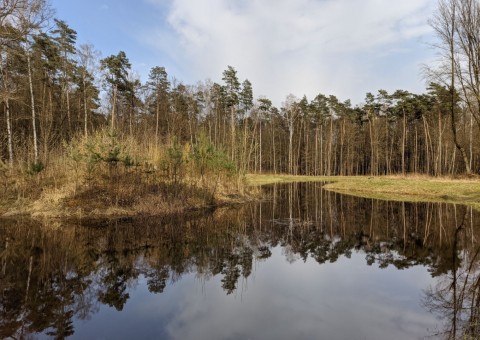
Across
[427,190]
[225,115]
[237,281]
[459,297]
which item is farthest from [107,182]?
[225,115]

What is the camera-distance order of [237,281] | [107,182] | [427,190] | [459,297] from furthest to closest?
[427,190], [107,182], [237,281], [459,297]

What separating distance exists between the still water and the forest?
5224 millimetres

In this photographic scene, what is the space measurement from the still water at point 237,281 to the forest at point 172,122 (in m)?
5.22

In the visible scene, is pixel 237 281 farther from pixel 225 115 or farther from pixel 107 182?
pixel 225 115

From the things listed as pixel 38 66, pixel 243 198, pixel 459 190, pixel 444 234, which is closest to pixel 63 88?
pixel 38 66

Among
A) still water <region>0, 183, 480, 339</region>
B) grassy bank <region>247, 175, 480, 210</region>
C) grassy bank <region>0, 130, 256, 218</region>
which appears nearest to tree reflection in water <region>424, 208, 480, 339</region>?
still water <region>0, 183, 480, 339</region>

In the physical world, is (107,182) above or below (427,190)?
above

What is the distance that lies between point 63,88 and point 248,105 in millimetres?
31471

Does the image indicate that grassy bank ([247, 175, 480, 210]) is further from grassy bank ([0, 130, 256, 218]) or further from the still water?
grassy bank ([0, 130, 256, 218])

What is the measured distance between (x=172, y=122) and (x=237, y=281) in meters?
42.3

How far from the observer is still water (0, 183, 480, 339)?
15.9ft

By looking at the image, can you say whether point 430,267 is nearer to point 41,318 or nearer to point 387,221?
point 387,221

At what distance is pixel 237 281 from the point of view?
6852mm

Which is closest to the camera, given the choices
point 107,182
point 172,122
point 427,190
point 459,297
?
point 459,297
